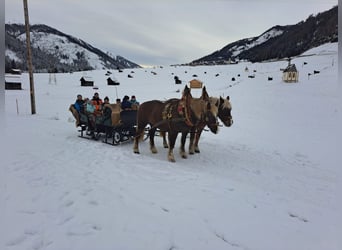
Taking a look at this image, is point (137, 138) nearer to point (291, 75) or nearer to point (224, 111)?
point (224, 111)

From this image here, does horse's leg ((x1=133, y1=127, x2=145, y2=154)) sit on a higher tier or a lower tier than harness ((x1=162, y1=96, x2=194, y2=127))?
lower

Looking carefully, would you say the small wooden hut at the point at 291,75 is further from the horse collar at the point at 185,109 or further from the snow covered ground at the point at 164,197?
the horse collar at the point at 185,109

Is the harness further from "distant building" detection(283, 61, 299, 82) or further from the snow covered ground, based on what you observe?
"distant building" detection(283, 61, 299, 82)

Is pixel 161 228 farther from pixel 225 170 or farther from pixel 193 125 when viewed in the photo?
pixel 193 125

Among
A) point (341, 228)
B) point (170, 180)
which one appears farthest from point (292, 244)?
point (170, 180)

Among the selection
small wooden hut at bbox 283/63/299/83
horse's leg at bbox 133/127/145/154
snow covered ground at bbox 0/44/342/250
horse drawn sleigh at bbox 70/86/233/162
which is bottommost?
snow covered ground at bbox 0/44/342/250

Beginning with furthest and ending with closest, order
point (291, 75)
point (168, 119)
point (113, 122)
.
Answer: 1. point (291, 75)
2. point (113, 122)
3. point (168, 119)

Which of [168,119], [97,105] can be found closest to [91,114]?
[97,105]

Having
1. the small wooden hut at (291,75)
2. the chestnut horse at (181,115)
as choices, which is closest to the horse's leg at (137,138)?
the chestnut horse at (181,115)

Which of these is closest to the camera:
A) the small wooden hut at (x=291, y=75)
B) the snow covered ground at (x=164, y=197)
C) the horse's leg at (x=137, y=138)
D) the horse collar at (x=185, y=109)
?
the snow covered ground at (x=164, y=197)

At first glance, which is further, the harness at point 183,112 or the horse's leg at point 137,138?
the horse's leg at point 137,138

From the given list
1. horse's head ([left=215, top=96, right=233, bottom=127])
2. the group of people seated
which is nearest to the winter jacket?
the group of people seated

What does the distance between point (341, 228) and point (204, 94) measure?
4009mm

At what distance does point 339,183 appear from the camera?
5215mm
